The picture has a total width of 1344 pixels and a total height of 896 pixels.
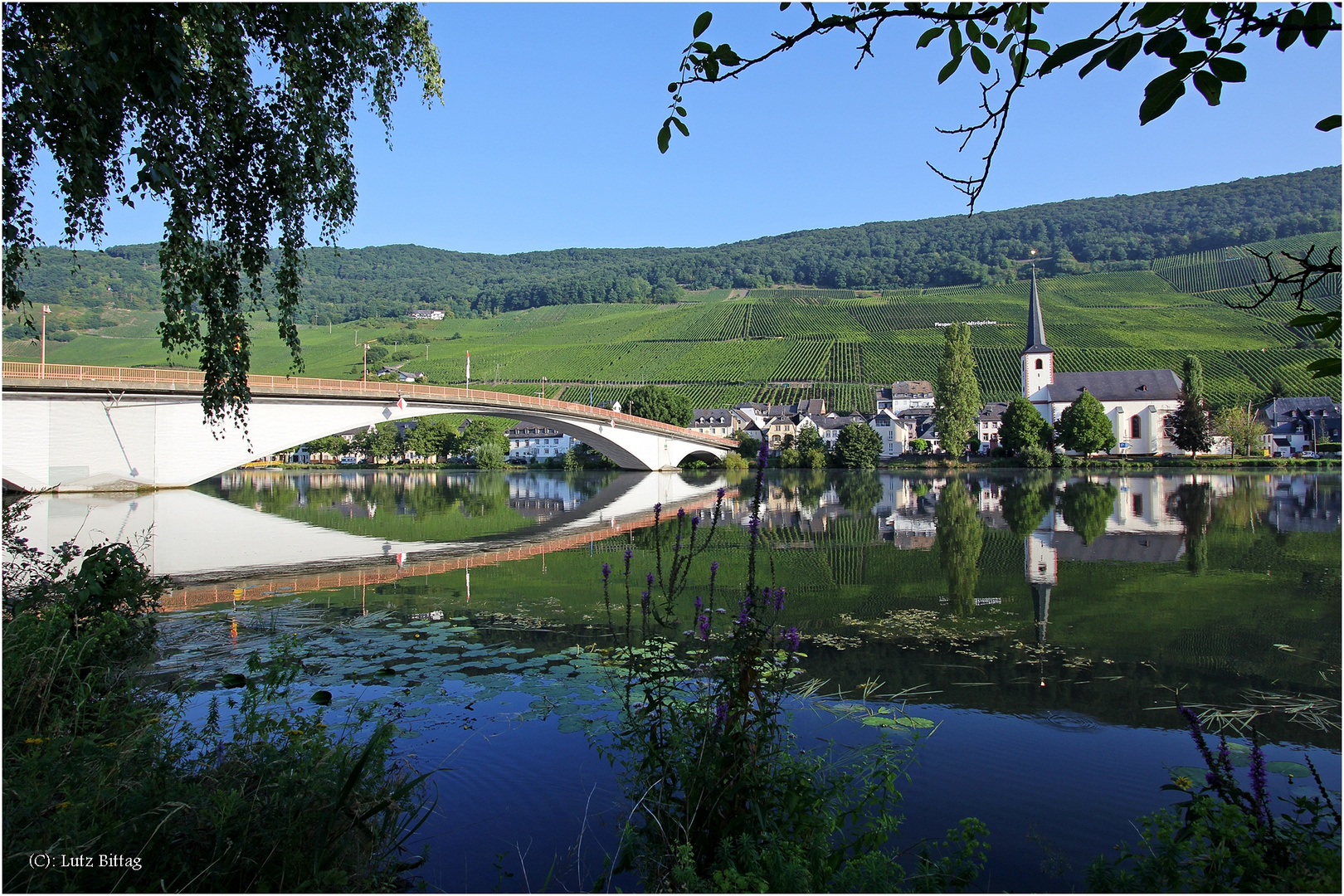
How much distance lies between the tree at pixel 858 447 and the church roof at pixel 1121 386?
33233 millimetres

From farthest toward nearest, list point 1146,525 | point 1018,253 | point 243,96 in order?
point 1018,253
point 1146,525
point 243,96

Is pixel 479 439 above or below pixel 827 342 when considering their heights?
below

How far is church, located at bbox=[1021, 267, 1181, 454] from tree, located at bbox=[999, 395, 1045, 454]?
19638 mm

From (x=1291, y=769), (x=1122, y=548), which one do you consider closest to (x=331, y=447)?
(x=1122, y=548)

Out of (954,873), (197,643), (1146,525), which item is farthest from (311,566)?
(1146,525)

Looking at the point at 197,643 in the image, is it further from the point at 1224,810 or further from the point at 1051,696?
the point at 1224,810

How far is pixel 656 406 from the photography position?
72250 mm

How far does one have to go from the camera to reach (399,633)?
823cm

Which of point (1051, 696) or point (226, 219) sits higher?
point (226, 219)

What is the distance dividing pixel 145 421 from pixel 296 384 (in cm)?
532

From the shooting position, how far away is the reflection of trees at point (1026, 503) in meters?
19.1

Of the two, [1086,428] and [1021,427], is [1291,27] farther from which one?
[1086,428]

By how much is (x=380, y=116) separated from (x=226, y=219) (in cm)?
169

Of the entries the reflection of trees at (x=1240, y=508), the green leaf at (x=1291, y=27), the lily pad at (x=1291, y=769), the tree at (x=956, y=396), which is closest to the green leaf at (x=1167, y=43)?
the green leaf at (x=1291, y=27)
